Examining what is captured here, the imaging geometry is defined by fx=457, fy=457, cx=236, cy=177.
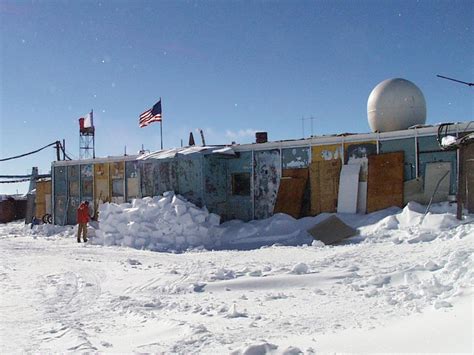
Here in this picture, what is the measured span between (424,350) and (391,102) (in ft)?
45.4

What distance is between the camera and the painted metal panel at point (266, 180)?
17.9 metres

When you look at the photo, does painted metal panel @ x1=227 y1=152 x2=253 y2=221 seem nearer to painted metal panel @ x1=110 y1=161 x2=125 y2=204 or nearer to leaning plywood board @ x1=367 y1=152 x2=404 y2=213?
leaning plywood board @ x1=367 y1=152 x2=404 y2=213

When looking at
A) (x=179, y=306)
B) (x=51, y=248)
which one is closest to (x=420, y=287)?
(x=179, y=306)

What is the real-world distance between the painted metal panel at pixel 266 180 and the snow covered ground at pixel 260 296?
3.62 meters

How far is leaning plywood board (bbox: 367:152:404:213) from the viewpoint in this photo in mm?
15219

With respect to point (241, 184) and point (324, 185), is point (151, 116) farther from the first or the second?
point (324, 185)

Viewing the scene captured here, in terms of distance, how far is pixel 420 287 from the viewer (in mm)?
6547

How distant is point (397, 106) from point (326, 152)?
10.1ft

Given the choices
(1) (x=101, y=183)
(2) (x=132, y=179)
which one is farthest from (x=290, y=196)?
(1) (x=101, y=183)

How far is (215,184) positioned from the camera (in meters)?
18.6

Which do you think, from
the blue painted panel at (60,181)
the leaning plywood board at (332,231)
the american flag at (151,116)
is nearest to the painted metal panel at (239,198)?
the leaning plywood board at (332,231)

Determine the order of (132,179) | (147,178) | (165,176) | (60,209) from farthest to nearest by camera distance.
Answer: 1. (60,209)
2. (132,179)
3. (147,178)
4. (165,176)

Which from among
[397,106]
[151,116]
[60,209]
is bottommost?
[60,209]

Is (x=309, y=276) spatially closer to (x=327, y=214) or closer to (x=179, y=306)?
(x=179, y=306)
